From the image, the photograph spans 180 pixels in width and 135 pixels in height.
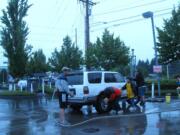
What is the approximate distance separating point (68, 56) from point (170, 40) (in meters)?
13.4

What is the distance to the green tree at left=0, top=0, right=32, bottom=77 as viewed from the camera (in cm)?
3150

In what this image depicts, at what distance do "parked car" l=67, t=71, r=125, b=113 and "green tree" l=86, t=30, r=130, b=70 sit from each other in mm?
17059

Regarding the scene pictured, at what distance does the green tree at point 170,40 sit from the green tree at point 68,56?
10.8 metres

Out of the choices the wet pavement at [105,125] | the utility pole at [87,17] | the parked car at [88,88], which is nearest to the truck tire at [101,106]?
the parked car at [88,88]

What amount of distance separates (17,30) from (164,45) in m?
11.8

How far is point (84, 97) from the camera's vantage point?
54.4 feet

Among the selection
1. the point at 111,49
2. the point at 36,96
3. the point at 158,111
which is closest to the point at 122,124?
the point at 158,111

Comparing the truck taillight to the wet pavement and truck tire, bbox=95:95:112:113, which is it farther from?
the wet pavement

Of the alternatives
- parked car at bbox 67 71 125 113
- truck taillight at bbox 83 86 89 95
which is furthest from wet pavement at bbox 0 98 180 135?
truck taillight at bbox 83 86 89 95

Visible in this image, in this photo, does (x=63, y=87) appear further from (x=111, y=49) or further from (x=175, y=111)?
(x=111, y=49)

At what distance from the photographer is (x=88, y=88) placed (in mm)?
16781

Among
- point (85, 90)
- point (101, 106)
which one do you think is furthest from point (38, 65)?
point (85, 90)

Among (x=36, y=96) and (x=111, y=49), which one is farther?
(x=111, y=49)

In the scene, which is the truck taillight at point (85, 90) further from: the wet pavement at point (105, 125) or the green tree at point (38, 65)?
the green tree at point (38, 65)
